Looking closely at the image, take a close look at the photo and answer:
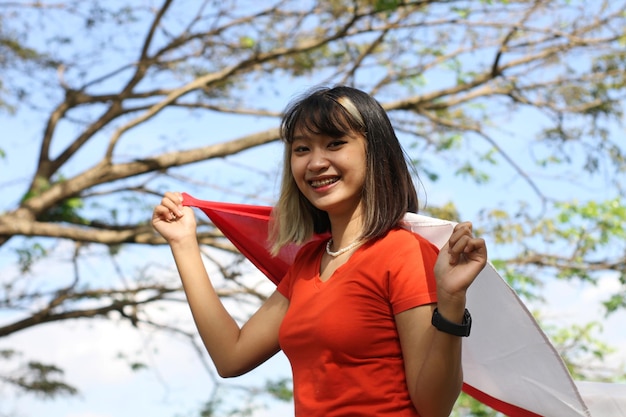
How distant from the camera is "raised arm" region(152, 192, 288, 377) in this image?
207cm

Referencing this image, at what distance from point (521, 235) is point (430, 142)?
3.59ft

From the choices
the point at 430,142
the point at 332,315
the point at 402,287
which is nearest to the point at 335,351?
the point at 332,315

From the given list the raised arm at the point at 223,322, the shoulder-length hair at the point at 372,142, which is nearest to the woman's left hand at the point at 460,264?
the shoulder-length hair at the point at 372,142

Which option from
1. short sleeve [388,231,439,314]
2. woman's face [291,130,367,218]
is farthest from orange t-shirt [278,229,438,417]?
woman's face [291,130,367,218]

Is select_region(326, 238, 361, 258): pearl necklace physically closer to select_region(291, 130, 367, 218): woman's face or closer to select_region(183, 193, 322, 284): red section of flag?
select_region(291, 130, 367, 218): woman's face

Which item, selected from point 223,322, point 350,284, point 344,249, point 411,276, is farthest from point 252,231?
point 411,276

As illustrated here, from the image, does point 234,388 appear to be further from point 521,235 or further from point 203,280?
point 203,280

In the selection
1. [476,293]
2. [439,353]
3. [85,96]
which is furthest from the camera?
[85,96]

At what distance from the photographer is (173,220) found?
2.21 meters

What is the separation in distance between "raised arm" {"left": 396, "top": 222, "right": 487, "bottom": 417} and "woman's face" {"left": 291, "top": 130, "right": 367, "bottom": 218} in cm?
31

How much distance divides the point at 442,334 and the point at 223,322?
0.65 meters

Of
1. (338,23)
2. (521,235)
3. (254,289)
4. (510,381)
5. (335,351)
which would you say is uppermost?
(338,23)

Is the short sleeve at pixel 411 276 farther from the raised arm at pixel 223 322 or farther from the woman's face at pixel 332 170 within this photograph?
the raised arm at pixel 223 322

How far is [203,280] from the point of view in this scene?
2.13 m
